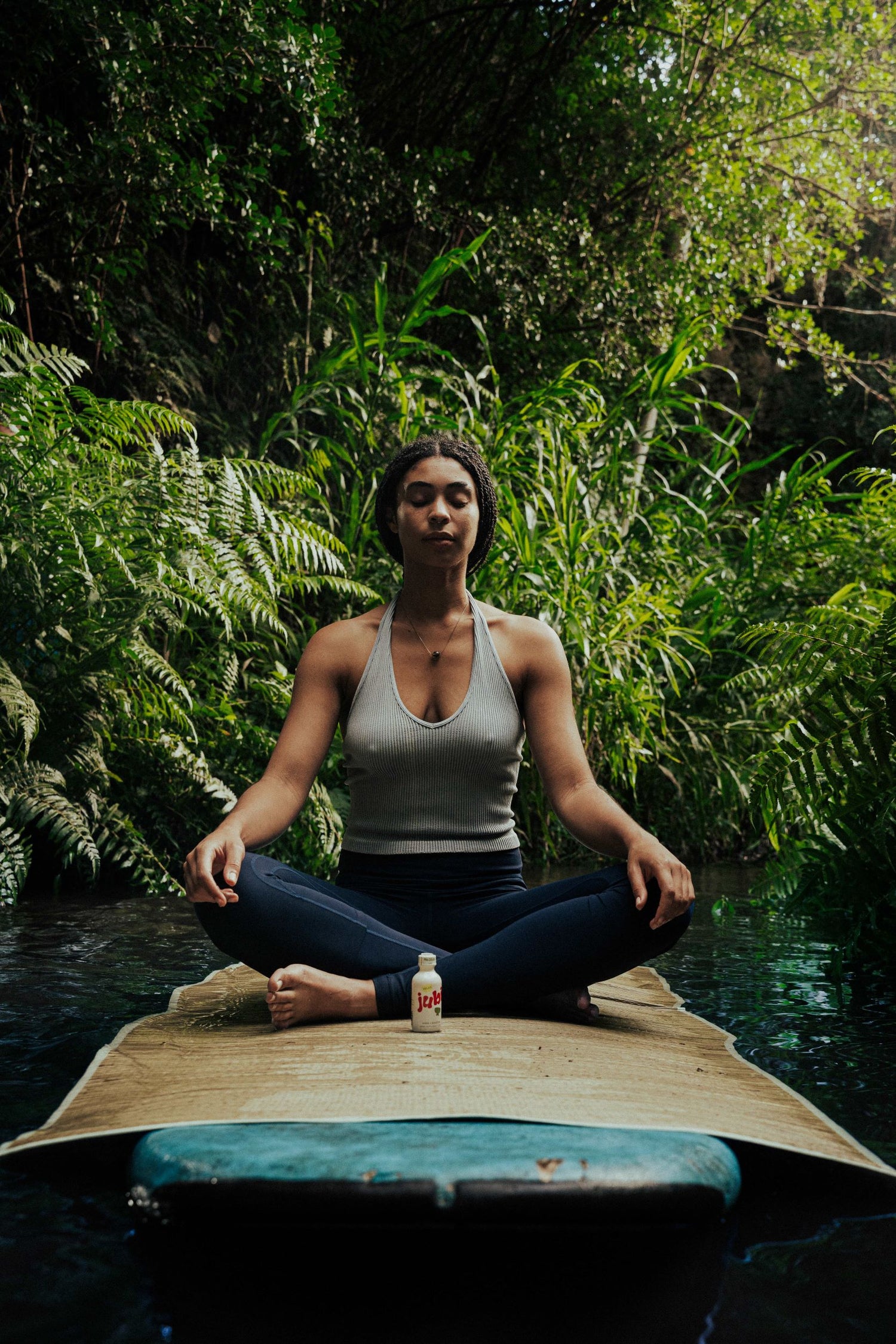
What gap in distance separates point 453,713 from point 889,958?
1375 millimetres

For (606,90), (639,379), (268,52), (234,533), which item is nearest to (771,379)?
(606,90)

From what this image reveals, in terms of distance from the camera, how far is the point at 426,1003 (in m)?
1.72

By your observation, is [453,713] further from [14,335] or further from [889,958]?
[14,335]

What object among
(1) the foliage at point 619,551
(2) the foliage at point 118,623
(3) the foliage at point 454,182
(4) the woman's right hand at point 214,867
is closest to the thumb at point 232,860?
(4) the woman's right hand at point 214,867

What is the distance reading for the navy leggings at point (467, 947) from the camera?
1858 mm

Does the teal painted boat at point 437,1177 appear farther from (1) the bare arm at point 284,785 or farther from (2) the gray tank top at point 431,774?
(2) the gray tank top at point 431,774

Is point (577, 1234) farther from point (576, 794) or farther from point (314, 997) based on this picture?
point (576, 794)

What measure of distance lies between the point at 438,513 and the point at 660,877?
→ 34.4 inches

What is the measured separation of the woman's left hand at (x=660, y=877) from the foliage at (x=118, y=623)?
163 centimetres

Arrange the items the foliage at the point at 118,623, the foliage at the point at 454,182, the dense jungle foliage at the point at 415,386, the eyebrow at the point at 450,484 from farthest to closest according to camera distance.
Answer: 1. the foliage at the point at 454,182
2. the dense jungle foliage at the point at 415,386
3. the foliage at the point at 118,623
4. the eyebrow at the point at 450,484

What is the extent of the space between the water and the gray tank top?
0.59m

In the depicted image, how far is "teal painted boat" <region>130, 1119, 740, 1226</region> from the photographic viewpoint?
1.06m

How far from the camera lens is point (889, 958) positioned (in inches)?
108

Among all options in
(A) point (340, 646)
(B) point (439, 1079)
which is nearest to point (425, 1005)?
(B) point (439, 1079)
